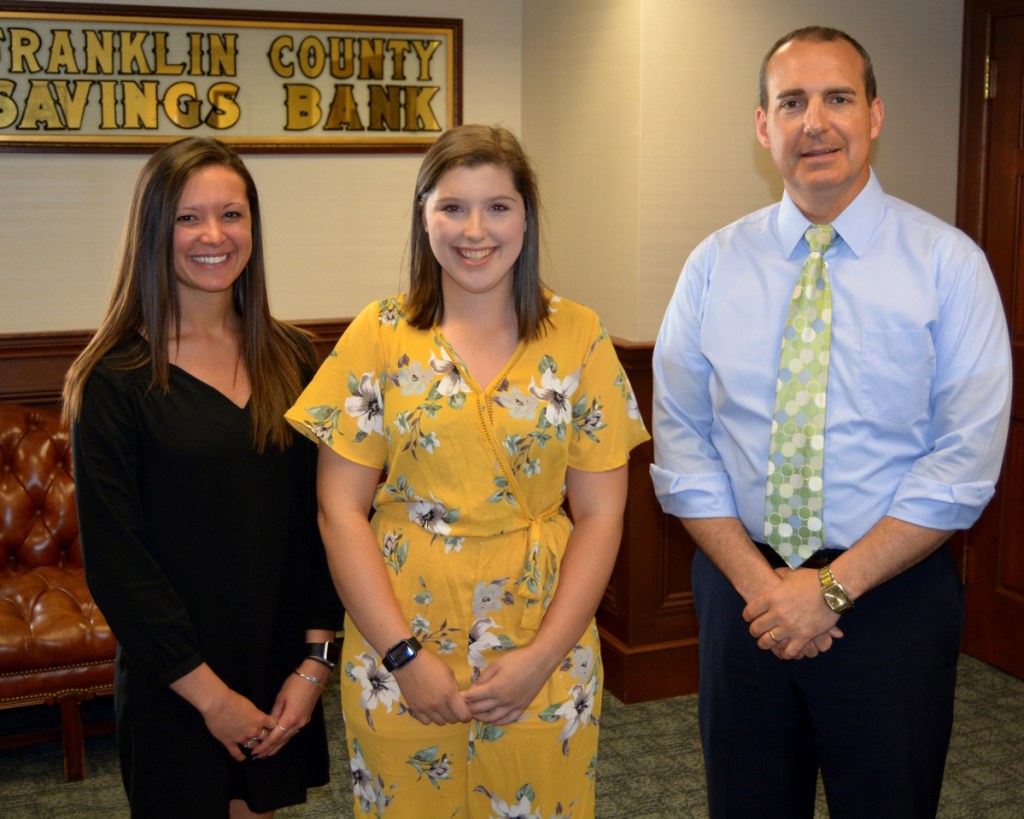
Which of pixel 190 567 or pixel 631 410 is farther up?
pixel 631 410

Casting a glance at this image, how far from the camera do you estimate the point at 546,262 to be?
428cm

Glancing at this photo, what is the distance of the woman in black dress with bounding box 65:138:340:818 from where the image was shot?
1884 mm

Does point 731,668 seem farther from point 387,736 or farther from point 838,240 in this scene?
point 838,240

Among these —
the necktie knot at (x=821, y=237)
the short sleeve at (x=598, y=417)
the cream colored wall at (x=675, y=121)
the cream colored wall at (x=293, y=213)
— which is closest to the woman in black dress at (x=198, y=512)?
the short sleeve at (x=598, y=417)

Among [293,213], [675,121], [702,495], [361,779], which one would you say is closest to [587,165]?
[675,121]

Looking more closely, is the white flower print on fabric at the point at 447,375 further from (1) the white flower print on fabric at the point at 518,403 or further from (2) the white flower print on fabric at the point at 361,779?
(2) the white flower print on fabric at the point at 361,779

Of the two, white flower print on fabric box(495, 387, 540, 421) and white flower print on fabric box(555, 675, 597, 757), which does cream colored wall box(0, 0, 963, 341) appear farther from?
white flower print on fabric box(555, 675, 597, 757)

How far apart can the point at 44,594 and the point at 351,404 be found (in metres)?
2.08

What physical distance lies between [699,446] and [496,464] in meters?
0.49

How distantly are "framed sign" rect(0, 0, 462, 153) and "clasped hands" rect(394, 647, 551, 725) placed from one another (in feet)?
9.08

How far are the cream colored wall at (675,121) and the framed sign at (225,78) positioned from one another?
50cm

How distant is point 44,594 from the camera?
356 cm

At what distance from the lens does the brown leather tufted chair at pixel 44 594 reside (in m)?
3.39

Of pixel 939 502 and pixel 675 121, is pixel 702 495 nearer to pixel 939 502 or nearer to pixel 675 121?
pixel 939 502
